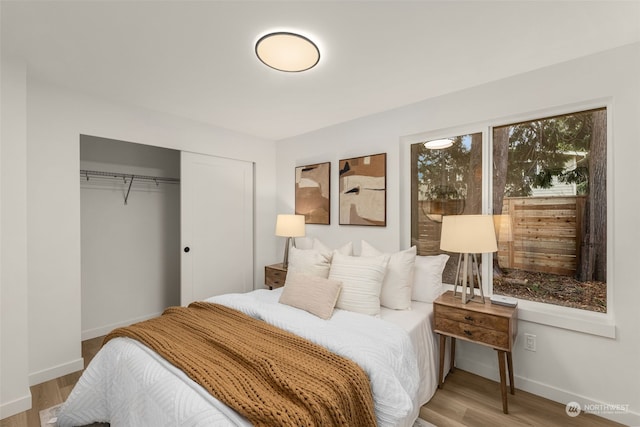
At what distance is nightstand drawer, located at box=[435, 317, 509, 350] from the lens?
6.66 feet

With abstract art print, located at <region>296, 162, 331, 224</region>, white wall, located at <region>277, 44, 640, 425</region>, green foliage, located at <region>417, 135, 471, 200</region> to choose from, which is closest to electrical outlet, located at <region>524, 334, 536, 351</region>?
white wall, located at <region>277, 44, 640, 425</region>

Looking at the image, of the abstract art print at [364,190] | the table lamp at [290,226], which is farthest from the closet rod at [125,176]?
the abstract art print at [364,190]

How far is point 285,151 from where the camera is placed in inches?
165

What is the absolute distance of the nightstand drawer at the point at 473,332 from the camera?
80.0 inches

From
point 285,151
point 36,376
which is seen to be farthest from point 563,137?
point 36,376

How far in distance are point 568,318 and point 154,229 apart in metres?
4.30

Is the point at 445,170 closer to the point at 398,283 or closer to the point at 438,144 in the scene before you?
the point at 438,144

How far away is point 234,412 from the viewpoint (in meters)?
1.23

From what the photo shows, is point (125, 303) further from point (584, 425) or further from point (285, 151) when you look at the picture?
point (584, 425)

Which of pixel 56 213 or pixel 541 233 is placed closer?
pixel 541 233

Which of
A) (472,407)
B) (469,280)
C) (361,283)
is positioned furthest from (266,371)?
(469,280)

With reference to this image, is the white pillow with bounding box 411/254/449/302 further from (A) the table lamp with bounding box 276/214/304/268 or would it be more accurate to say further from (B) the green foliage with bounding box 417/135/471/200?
(A) the table lamp with bounding box 276/214/304/268

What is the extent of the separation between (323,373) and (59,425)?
1840 millimetres

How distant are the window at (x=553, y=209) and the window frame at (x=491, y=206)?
44 mm
